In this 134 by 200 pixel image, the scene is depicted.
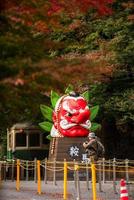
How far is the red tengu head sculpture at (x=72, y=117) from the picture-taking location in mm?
24484

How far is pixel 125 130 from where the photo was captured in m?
30.8

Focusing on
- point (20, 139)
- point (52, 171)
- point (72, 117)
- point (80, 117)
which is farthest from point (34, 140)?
point (80, 117)

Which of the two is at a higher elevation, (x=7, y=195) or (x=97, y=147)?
(x=97, y=147)

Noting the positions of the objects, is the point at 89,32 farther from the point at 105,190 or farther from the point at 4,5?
the point at 4,5

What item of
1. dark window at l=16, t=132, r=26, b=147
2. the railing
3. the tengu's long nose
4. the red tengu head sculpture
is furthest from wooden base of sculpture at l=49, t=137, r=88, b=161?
dark window at l=16, t=132, r=26, b=147

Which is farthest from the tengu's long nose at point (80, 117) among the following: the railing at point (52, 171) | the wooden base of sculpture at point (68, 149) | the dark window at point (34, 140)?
the dark window at point (34, 140)

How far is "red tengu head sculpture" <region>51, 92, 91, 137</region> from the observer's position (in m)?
24.5

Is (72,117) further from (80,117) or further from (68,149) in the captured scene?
(68,149)

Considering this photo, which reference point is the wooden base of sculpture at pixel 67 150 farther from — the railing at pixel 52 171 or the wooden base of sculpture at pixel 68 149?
the railing at pixel 52 171

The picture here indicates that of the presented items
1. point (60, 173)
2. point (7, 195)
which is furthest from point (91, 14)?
point (7, 195)

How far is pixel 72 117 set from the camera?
24.7 m

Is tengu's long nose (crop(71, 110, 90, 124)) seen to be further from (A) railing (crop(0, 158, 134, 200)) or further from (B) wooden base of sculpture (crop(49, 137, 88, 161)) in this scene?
(A) railing (crop(0, 158, 134, 200))

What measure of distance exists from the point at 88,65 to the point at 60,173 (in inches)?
764

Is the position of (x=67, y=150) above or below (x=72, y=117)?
below
